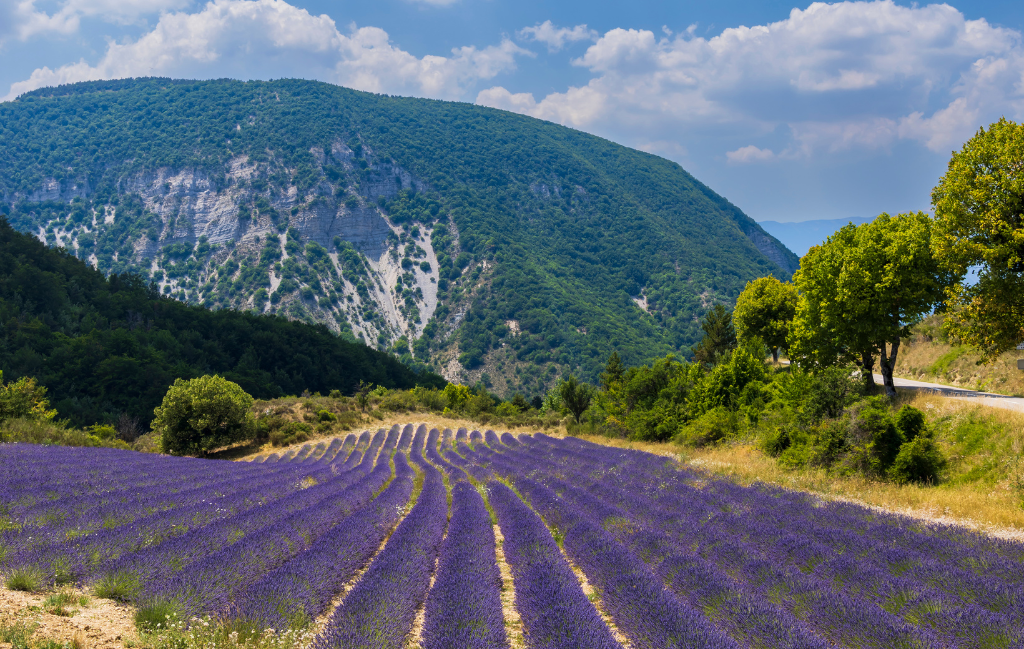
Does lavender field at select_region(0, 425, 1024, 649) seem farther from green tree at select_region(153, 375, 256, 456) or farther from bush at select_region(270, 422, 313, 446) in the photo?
bush at select_region(270, 422, 313, 446)

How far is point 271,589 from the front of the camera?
5754 mm

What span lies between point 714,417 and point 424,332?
11819 centimetres

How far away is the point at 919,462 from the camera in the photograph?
13.0 meters

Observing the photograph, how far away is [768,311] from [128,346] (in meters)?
59.6

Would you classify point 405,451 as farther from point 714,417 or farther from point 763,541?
point 763,541

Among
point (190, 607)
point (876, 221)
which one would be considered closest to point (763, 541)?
point (190, 607)

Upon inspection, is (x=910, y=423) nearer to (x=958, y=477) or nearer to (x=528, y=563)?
(x=958, y=477)

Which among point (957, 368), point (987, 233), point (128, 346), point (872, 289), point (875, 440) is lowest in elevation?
point (128, 346)

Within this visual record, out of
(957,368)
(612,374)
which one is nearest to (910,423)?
(957,368)

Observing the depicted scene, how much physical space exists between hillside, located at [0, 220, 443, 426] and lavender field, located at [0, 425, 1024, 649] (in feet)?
132

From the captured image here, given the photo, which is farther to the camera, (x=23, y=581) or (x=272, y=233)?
(x=272, y=233)

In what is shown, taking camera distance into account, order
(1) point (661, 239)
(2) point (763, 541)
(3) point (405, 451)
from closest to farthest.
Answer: (2) point (763, 541), (3) point (405, 451), (1) point (661, 239)

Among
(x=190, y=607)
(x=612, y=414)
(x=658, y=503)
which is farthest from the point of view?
(x=612, y=414)

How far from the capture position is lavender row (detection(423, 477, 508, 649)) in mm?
5094
